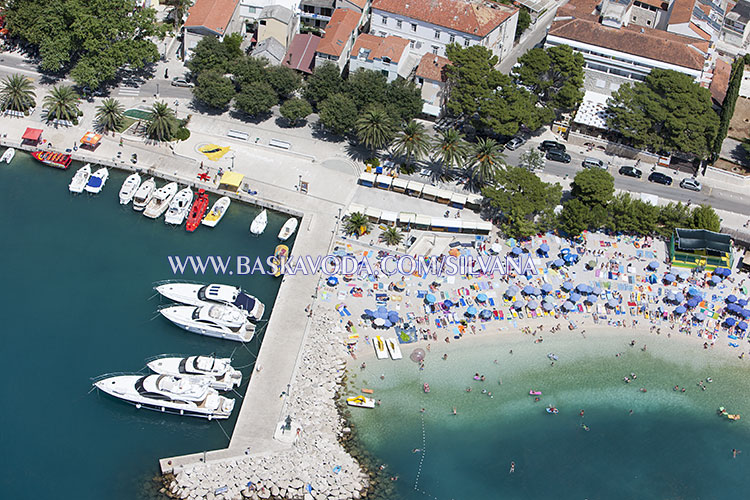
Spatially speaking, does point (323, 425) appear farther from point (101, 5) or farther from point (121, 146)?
point (101, 5)

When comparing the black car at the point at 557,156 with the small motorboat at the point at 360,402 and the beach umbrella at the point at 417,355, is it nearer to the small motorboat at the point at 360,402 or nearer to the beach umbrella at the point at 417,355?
the beach umbrella at the point at 417,355

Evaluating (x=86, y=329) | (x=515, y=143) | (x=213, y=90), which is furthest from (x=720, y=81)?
(x=86, y=329)

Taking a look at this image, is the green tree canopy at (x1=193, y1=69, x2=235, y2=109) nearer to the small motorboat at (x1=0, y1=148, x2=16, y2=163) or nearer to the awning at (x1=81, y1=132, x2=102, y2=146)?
the awning at (x1=81, y1=132, x2=102, y2=146)

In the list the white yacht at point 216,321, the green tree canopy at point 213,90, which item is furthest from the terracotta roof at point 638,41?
the white yacht at point 216,321

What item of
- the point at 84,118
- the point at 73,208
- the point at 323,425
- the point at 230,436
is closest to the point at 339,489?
the point at 323,425

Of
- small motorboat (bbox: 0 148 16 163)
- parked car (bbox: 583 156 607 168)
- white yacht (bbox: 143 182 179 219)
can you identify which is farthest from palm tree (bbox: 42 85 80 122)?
parked car (bbox: 583 156 607 168)
